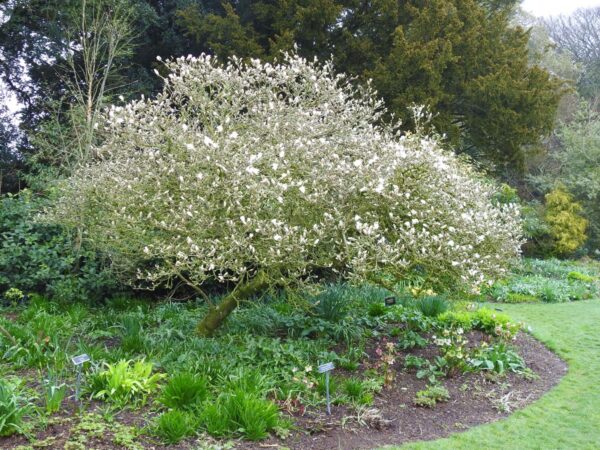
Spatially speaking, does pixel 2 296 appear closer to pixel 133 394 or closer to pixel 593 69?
pixel 133 394

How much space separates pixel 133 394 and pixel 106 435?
55cm

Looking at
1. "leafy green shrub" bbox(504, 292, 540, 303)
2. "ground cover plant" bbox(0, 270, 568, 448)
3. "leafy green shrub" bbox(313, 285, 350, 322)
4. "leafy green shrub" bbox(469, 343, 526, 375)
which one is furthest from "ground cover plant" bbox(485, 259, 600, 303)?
"leafy green shrub" bbox(313, 285, 350, 322)

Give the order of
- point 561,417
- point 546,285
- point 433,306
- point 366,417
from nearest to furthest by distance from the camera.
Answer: point 366,417 → point 561,417 → point 433,306 → point 546,285

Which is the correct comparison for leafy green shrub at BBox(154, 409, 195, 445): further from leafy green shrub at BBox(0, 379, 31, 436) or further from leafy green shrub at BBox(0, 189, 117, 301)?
leafy green shrub at BBox(0, 189, 117, 301)

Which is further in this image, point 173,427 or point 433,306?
point 433,306

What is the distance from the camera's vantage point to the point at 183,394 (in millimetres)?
4039

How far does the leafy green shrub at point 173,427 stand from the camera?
11.9 ft

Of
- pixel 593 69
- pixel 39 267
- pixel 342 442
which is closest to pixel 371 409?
pixel 342 442

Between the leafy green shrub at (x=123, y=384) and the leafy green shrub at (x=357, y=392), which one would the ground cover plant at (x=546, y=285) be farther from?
the leafy green shrub at (x=123, y=384)

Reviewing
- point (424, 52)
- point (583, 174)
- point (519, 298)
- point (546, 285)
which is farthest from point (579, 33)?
point (519, 298)

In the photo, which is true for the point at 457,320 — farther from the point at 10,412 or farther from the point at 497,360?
the point at 10,412

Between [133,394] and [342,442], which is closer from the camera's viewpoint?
[342,442]

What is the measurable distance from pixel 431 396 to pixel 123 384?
8.89ft

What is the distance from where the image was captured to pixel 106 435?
367cm
